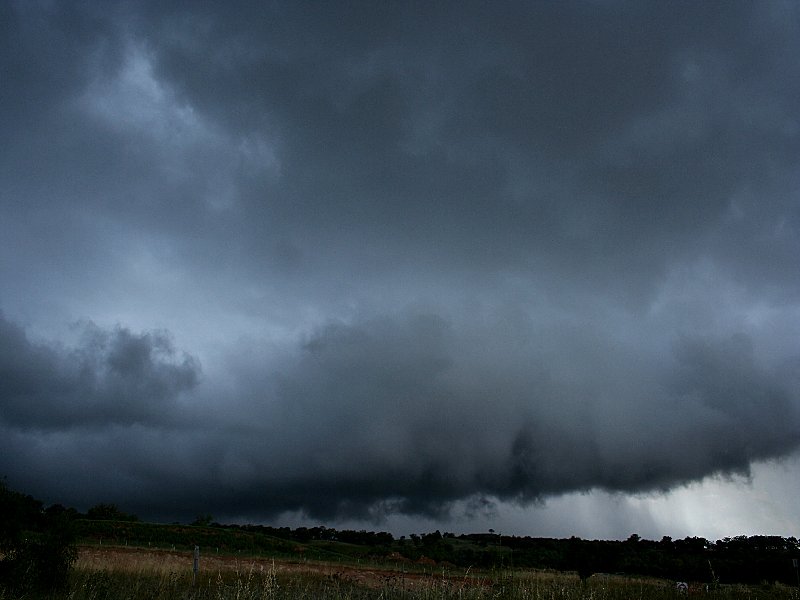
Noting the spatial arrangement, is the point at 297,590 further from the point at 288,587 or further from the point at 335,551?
the point at 335,551

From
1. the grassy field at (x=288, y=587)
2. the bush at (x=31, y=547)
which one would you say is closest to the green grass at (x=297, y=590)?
the grassy field at (x=288, y=587)

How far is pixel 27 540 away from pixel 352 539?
128 m

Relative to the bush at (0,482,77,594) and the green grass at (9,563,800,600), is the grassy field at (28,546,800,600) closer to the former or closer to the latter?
the green grass at (9,563,800,600)

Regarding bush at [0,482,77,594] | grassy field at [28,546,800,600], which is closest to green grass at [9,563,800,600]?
grassy field at [28,546,800,600]

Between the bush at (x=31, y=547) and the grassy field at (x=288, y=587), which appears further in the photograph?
the bush at (x=31, y=547)

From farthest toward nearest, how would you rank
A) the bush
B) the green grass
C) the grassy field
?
the bush < the grassy field < the green grass

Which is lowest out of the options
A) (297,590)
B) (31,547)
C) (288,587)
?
(288,587)

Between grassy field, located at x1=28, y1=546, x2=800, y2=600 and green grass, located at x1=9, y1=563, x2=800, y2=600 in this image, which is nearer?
green grass, located at x1=9, y1=563, x2=800, y2=600

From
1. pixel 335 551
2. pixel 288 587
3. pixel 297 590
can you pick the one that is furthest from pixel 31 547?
pixel 335 551

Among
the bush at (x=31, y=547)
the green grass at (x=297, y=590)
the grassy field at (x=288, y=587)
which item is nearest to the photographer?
the green grass at (x=297, y=590)

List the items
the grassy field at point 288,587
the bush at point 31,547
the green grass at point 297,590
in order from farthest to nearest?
the bush at point 31,547
the grassy field at point 288,587
the green grass at point 297,590

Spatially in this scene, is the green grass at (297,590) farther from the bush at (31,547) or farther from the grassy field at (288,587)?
the bush at (31,547)

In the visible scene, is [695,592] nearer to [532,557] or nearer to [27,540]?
[27,540]

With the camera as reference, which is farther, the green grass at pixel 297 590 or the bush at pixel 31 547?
the bush at pixel 31 547
